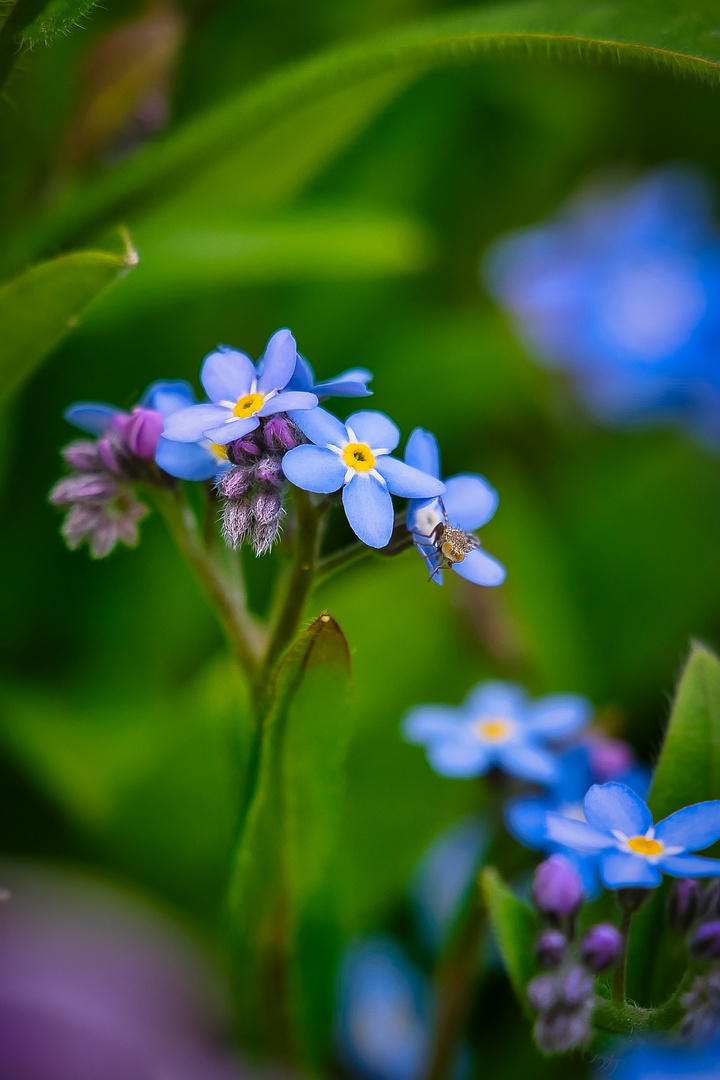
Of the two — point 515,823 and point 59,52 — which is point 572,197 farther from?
point 515,823

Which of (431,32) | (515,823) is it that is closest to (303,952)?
(515,823)

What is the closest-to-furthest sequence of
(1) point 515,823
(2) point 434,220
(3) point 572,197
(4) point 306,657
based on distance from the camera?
(4) point 306,657 < (1) point 515,823 < (2) point 434,220 < (3) point 572,197

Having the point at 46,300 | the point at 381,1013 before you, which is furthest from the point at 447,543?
the point at 381,1013

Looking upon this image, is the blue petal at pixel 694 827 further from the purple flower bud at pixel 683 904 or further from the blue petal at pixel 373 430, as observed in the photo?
the blue petal at pixel 373 430

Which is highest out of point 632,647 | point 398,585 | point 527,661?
point 398,585

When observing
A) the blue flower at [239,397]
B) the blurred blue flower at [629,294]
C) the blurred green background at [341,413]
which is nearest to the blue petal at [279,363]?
the blue flower at [239,397]

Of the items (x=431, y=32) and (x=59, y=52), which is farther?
(x=59, y=52)

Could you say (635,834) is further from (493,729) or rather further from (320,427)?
(320,427)
